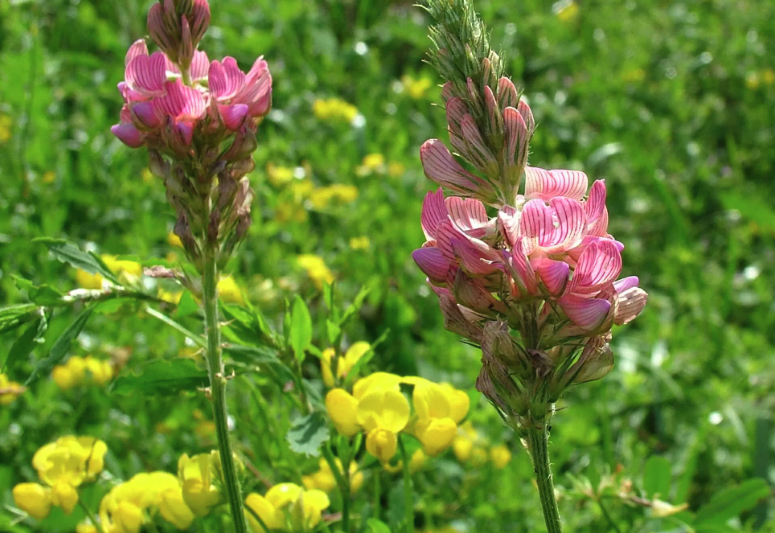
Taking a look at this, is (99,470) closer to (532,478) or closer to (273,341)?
(273,341)

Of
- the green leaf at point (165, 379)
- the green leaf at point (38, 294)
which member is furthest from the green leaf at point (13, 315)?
the green leaf at point (165, 379)

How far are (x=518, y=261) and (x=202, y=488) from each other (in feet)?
2.56

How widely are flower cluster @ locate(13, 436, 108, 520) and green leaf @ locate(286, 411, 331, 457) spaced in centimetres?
44

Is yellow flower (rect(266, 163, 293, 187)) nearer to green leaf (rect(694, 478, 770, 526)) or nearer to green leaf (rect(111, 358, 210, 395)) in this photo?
green leaf (rect(111, 358, 210, 395))

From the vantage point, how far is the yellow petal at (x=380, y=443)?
4.93 feet

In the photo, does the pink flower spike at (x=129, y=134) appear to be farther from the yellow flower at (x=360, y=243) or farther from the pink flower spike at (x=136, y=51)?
the yellow flower at (x=360, y=243)

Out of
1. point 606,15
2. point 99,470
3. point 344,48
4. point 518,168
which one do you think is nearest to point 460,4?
point 518,168

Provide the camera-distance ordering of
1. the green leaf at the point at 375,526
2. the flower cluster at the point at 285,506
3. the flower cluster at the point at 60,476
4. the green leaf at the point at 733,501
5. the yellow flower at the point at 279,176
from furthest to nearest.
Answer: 1. the yellow flower at the point at 279,176
2. the green leaf at the point at 733,501
3. the flower cluster at the point at 60,476
4. the flower cluster at the point at 285,506
5. the green leaf at the point at 375,526

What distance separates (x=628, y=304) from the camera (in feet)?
3.71

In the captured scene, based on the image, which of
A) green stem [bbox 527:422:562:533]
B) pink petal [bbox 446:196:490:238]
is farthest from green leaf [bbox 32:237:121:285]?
green stem [bbox 527:422:562:533]

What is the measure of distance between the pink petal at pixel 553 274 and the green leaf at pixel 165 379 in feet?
2.59

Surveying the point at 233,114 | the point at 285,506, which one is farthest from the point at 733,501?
the point at 233,114

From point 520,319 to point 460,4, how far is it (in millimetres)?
421

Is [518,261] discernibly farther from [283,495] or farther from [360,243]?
[360,243]
